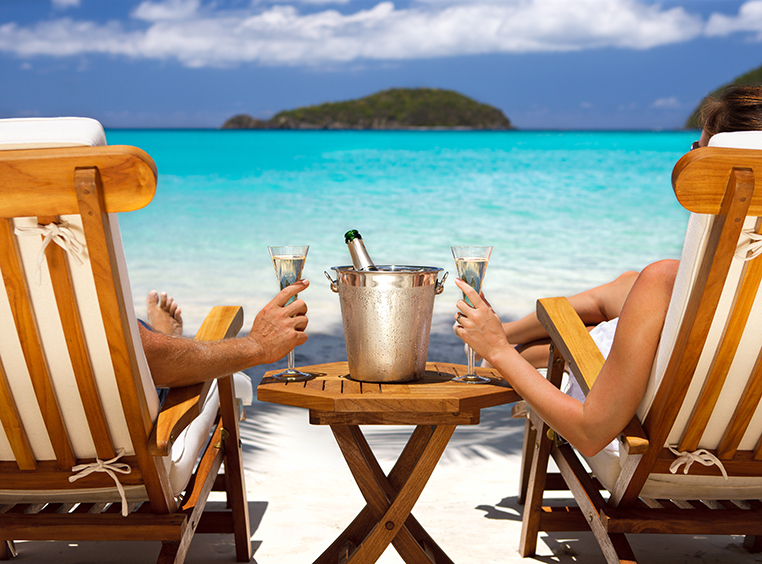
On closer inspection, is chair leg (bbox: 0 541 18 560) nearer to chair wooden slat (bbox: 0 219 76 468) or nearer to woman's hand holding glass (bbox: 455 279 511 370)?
chair wooden slat (bbox: 0 219 76 468)

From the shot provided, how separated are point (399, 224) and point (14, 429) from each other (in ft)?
37.8

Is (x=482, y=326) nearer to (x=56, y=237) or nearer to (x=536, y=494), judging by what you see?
(x=536, y=494)

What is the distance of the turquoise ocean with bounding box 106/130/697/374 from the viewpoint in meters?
7.29

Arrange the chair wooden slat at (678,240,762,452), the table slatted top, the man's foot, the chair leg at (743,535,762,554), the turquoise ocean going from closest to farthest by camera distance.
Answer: the chair wooden slat at (678,240,762,452) → the table slatted top → the chair leg at (743,535,762,554) → the man's foot → the turquoise ocean

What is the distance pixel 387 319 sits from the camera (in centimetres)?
169

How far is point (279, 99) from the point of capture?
57000 millimetres

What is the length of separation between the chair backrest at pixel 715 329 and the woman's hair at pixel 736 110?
11.5 inches

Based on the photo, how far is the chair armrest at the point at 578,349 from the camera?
1.59m

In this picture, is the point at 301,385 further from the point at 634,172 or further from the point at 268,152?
the point at 268,152

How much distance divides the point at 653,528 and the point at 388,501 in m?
0.66

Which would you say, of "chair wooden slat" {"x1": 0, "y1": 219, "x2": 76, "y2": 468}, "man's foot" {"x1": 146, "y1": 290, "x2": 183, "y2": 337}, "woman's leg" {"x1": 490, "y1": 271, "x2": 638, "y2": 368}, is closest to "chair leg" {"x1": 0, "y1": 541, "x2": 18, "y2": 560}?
"chair wooden slat" {"x1": 0, "y1": 219, "x2": 76, "y2": 468}

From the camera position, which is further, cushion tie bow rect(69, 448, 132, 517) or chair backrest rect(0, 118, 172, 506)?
cushion tie bow rect(69, 448, 132, 517)

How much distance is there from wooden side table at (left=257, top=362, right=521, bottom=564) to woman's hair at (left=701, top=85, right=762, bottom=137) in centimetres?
84

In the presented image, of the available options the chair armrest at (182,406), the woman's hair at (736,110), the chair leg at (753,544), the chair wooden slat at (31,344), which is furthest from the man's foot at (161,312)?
the chair leg at (753,544)
